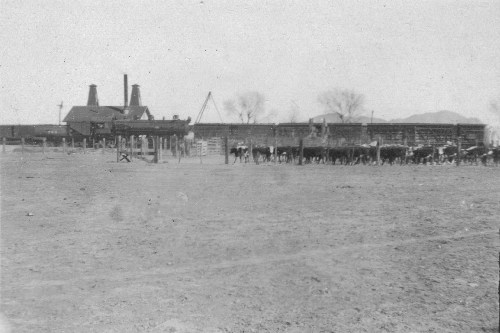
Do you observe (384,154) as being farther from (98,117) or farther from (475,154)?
(98,117)

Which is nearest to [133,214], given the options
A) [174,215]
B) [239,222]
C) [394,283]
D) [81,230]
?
[174,215]

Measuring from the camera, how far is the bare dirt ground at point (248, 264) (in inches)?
166

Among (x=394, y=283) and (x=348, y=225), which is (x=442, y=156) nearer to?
(x=348, y=225)

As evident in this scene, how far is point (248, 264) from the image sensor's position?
18.5 ft

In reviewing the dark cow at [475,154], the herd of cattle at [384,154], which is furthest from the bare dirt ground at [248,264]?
the dark cow at [475,154]

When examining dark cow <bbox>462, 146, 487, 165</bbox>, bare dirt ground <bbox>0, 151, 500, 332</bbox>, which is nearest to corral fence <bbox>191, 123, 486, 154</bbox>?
dark cow <bbox>462, 146, 487, 165</bbox>

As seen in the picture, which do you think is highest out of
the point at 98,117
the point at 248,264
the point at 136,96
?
the point at 136,96

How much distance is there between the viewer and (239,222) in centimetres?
801

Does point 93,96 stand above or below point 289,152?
above

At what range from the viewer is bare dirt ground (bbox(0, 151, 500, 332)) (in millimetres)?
4211

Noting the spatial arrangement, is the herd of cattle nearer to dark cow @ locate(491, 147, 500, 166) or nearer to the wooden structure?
dark cow @ locate(491, 147, 500, 166)

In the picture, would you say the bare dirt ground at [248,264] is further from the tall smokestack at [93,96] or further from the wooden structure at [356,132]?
the tall smokestack at [93,96]

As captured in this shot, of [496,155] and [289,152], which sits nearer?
[496,155]

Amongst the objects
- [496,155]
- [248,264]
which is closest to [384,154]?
[496,155]
